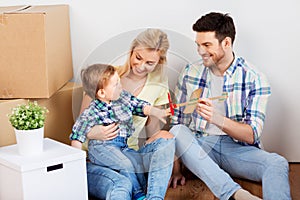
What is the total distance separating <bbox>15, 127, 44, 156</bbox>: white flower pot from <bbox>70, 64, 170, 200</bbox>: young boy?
191 mm

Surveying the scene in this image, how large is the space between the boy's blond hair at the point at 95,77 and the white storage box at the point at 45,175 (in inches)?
8.6

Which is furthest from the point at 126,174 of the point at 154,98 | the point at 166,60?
the point at 166,60

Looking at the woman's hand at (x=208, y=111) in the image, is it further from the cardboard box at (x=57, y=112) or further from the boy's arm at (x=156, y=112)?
the cardboard box at (x=57, y=112)

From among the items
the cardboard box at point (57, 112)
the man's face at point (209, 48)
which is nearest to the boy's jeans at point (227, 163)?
the man's face at point (209, 48)

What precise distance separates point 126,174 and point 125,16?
2.31ft

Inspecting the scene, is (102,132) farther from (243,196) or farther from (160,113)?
(243,196)

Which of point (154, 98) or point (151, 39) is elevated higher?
point (151, 39)

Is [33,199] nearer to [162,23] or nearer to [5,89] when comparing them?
[5,89]

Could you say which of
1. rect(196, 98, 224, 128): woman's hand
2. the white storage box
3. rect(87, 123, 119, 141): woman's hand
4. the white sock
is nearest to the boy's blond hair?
rect(87, 123, 119, 141): woman's hand

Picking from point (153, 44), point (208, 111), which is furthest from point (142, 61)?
point (208, 111)

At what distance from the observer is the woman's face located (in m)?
1.92

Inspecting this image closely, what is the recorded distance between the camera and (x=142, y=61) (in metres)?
1.92

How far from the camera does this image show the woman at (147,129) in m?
1.90

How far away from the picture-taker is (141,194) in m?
1.91
